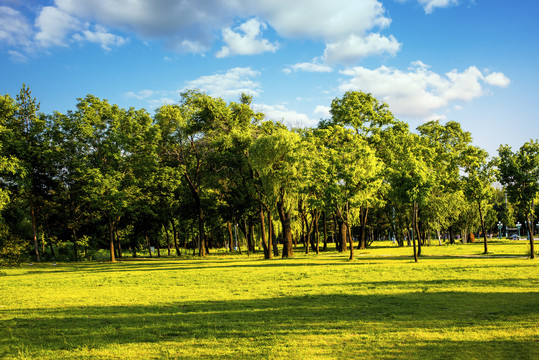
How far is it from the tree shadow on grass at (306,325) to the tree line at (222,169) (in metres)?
16.9

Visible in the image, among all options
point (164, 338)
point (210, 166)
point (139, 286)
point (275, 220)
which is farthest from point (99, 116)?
point (164, 338)

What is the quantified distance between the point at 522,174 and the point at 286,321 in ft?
79.3

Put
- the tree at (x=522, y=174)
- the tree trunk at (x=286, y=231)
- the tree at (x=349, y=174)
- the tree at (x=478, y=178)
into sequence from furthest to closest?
the tree trunk at (x=286, y=231) → the tree at (x=478, y=178) → the tree at (x=349, y=174) → the tree at (x=522, y=174)

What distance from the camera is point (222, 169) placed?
4209 centimetres

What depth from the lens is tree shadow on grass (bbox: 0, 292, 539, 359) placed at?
312 inches

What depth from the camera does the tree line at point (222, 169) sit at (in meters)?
33.0

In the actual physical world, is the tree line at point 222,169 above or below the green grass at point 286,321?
above

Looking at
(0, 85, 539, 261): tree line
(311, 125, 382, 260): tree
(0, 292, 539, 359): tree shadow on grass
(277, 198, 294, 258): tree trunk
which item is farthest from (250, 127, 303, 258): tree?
(0, 292, 539, 359): tree shadow on grass

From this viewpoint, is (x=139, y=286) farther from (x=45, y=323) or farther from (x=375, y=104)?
(x=375, y=104)

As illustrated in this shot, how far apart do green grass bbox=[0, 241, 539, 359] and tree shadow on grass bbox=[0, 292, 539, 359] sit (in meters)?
0.03

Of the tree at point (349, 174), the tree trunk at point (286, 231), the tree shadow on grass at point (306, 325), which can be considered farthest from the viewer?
the tree trunk at point (286, 231)

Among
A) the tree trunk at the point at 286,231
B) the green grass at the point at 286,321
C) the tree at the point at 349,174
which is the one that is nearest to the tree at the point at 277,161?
the tree trunk at the point at 286,231

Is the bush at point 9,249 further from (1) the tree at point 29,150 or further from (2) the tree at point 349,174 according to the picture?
(2) the tree at point 349,174

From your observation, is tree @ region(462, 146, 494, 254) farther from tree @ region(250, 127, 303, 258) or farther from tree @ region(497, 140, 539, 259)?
tree @ region(250, 127, 303, 258)
